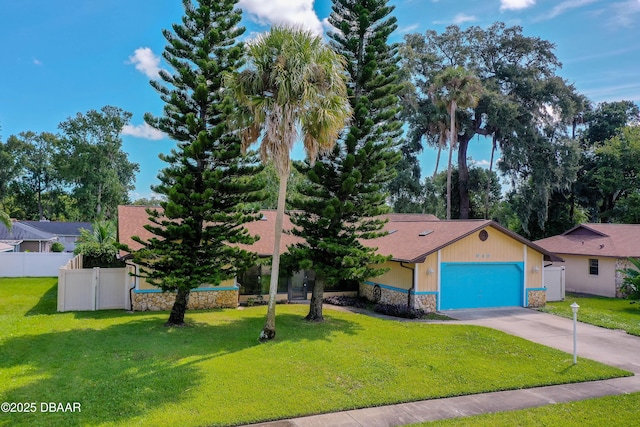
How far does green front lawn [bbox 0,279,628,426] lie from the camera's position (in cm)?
623

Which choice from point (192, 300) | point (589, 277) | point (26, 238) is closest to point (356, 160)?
point (192, 300)

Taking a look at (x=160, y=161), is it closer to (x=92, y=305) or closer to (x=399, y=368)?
(x=92, y=305)

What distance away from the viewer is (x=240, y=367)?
26.3 feet

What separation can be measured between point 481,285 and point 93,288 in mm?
14287

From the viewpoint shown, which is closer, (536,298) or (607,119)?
(536,298)

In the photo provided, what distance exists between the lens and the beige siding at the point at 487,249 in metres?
15.1

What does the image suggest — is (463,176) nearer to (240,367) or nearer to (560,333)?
(560,333)

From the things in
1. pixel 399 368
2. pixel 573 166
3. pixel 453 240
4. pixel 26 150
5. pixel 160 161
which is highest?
pixel 26 150

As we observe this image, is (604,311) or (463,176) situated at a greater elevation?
(463,176)

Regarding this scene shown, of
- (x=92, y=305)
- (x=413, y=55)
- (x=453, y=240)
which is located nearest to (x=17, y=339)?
(x=92, y=305)

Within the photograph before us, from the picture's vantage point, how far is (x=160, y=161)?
1203cm

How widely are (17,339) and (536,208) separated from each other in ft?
107

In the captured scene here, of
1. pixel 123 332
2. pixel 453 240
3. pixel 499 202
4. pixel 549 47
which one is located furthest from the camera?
pixel 499 202

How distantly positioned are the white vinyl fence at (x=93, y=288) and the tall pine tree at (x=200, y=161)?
Result: 2.79 m
